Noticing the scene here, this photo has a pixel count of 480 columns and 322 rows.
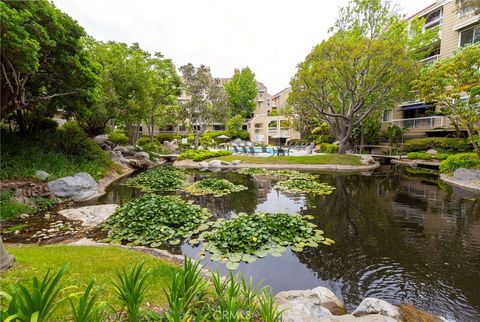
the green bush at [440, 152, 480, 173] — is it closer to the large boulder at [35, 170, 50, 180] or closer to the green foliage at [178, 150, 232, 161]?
the green foliage at [178, 150, 232, 161]

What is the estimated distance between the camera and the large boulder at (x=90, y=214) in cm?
748

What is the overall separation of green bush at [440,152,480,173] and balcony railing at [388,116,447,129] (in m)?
9.96

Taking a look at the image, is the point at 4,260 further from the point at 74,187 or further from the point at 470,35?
the point at 470,35

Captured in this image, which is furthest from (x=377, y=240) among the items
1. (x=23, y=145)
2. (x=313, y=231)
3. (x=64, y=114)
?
(x=64, y=114)

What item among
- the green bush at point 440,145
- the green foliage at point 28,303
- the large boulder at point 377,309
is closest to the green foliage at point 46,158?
the green foliage at point 28,303

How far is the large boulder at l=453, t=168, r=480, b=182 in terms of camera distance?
1302cm

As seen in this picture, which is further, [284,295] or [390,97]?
[390,97]

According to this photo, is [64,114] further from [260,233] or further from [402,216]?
[402,216]

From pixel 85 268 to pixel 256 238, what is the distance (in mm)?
3581

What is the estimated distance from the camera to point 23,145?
12.2 metres

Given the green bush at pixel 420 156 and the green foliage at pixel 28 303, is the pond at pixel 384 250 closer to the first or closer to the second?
the green foliage at pixel 28 303

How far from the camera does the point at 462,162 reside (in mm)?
14203

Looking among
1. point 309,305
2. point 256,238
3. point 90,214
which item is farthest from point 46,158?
point 309,305

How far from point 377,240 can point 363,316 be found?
140 inches
